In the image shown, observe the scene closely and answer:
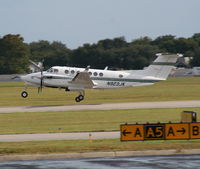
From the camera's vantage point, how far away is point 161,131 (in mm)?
20172

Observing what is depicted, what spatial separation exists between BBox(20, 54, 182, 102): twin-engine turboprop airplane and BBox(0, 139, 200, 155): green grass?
25.6m

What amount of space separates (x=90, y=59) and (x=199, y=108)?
81.6 metres

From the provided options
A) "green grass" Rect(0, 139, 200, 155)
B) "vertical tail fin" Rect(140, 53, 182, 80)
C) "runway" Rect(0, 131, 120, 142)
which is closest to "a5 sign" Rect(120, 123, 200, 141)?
"green grass" Rect(0, 139, 200, 155)

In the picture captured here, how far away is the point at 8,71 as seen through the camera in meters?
116

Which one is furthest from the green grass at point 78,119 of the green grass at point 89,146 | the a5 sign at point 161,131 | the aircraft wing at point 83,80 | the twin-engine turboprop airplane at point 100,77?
the twin-engine turboprop airplane at point 100,77

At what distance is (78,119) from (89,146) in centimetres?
1290

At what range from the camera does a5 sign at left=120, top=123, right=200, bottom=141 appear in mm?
19953

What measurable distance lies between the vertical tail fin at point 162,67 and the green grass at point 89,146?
26.4 meters

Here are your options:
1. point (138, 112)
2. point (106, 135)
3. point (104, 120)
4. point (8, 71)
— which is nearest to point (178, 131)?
point (106, 135)

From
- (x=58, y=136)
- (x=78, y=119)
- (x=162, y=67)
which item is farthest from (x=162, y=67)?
(x=58, y=136)

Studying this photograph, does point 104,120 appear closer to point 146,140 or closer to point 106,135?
point 106,135

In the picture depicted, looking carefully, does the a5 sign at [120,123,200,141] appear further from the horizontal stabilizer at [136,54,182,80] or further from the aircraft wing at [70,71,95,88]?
the horizontal stabilizer at [136,54,182,80]

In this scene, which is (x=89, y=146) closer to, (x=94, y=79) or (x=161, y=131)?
(x=161, y=131)

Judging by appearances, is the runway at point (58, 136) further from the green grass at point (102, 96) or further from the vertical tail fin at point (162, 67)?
the vertical tail fin at point (162, 67)
